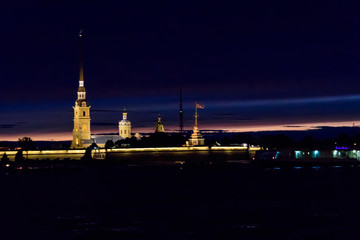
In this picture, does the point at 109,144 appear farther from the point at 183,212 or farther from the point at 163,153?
the point at 183,212

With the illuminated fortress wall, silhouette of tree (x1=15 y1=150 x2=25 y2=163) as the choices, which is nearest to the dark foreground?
silhouette of tree (x1=15 y1=150 x2=25 y2=163)

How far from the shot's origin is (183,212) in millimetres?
48219

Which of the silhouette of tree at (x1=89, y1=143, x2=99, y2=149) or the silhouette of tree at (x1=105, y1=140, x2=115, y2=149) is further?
the silhouette of tree at (x1=105, y1=140, x2=115, y2=149)

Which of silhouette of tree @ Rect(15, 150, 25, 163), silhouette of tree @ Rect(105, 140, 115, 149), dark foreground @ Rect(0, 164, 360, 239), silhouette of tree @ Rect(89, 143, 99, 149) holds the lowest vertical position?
dark foreground @ Rect(0, 164, 360, 239)

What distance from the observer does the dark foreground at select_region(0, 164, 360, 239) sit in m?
39.4

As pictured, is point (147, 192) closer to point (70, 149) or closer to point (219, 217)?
point (219, 217)

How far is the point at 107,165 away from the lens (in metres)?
148

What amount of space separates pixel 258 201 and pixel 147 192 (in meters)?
12.2

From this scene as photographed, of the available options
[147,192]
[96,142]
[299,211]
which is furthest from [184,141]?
[299,211]

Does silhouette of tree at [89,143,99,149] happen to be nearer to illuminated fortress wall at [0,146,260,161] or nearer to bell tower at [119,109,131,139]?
illuminated fortress wall at [0,146,260,161]

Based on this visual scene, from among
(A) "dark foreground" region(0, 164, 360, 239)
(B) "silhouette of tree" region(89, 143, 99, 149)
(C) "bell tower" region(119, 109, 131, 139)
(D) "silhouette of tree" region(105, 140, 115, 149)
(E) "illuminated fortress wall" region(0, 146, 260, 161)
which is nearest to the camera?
(A) "dark foreground" region(0, 164, 360, 239)

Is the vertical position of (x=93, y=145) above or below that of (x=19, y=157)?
above

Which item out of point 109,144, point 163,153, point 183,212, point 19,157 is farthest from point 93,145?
point 183,212

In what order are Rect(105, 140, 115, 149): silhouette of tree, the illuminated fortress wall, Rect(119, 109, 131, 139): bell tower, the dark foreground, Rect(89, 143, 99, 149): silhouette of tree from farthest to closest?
Rect(119, 109, 131, 139): bell tower
Rect(105, 140, 115, 149): silhouette of tree
Rect(89, 143, 99, 149): silhouette of tree
the illuminated fortress wall
the dark foreground
